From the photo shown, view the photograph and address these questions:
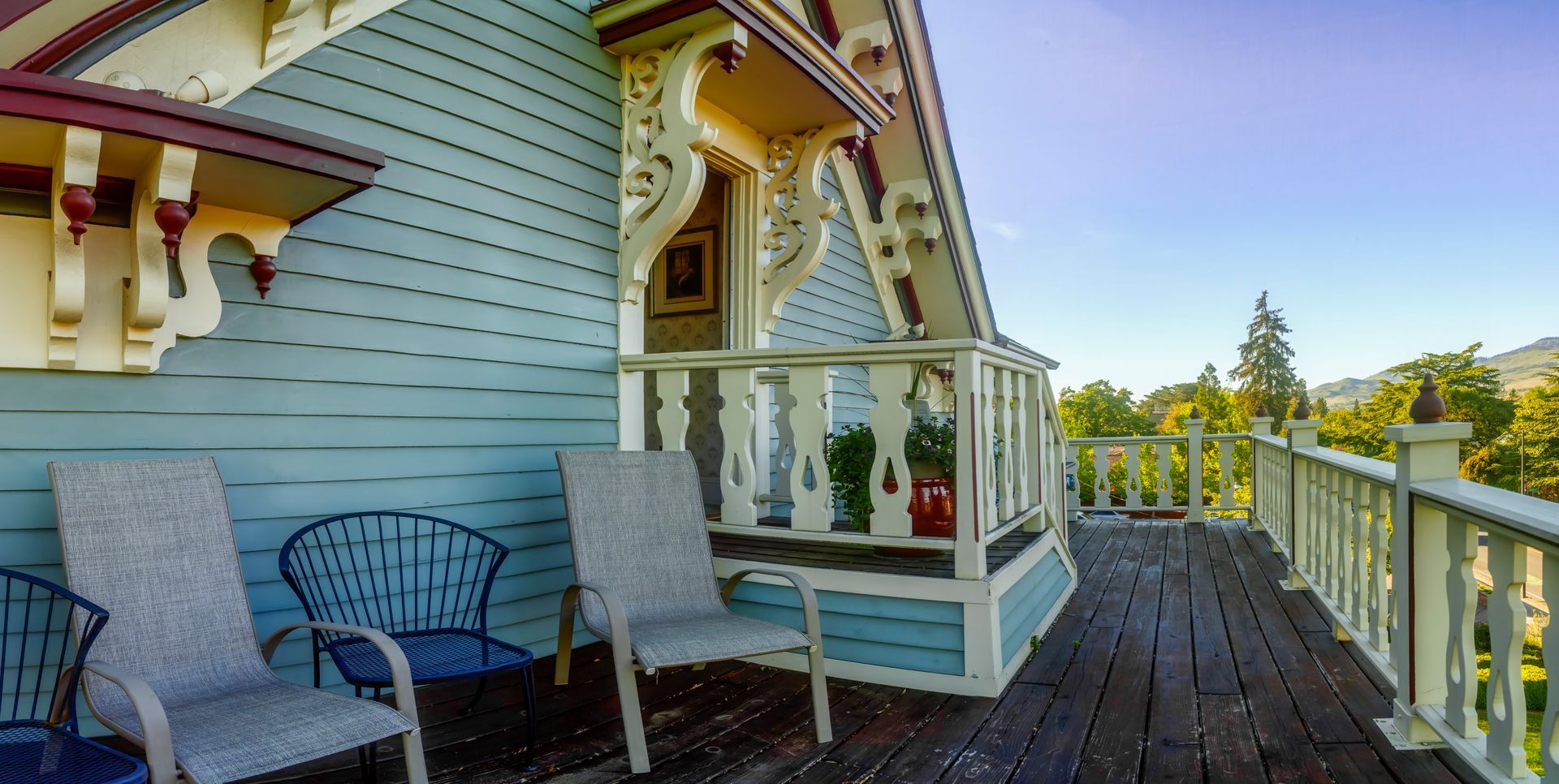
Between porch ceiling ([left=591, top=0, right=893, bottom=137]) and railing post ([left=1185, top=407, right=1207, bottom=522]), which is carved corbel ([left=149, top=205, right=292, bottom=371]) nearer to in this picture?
porch ceiling ([left=591, top=0, right=893, bottom=137])

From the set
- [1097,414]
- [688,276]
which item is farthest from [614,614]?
[1097,414]

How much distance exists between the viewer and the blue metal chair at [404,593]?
2150 millimetres

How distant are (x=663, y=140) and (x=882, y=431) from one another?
58.8 inches

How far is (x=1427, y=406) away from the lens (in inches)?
86.0

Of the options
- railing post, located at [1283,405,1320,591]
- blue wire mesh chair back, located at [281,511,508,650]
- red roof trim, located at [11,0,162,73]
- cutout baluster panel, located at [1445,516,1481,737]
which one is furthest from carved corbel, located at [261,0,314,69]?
railing post, located at [1283,405,1320,591]

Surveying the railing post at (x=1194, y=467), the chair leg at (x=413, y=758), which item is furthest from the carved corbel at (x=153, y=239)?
the railing post at (x=1194, y=467)

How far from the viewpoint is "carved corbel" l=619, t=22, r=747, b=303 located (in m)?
3.24

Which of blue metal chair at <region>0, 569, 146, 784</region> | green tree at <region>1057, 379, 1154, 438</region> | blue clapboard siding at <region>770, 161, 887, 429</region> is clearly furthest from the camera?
green tree at <region>1057, 379, 1154, 438</region>

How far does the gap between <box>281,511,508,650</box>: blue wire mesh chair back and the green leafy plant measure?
4.46 feet

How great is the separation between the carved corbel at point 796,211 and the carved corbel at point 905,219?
130 cm

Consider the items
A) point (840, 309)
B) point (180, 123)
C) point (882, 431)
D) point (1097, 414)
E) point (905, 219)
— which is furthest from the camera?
point (1097, 414)

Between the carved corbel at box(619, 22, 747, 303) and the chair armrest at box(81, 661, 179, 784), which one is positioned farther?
the carved corbel at box(619, 22, 747, 303)

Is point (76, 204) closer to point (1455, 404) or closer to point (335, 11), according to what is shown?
point (335, 11)

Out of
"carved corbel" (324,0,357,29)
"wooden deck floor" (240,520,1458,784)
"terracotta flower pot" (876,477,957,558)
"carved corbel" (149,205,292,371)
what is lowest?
"wooden deck floor" (240,520,1458,784)
